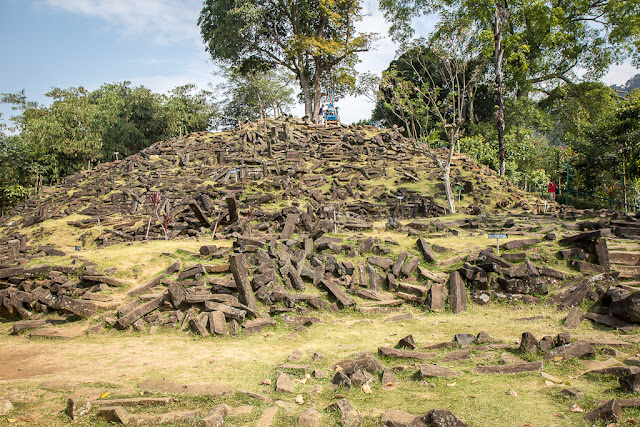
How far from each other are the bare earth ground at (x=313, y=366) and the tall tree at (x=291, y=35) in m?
29.1

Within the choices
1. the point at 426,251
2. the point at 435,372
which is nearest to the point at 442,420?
the point at 435,372

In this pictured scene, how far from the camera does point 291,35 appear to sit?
34781mm

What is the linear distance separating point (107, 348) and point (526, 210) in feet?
62.9

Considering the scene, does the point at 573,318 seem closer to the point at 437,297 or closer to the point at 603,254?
the point at 437,297

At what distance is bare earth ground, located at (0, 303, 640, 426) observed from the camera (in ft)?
13.5

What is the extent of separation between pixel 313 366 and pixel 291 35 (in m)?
34.5

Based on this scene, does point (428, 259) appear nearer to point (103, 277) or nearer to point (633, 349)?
point (633, 349)

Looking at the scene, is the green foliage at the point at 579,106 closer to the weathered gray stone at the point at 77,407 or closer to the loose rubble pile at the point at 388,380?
the loose rubble pile at the point at 388,380

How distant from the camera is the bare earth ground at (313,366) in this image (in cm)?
412

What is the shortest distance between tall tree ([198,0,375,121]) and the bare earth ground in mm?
29101

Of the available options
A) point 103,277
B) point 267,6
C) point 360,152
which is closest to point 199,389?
point 103,277

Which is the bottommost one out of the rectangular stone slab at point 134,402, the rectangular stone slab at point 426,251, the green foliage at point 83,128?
the rectangular stone slab at point 134,402

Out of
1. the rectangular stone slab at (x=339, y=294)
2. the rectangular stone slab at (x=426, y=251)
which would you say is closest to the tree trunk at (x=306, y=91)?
the rectangular stone slab at (x=426, y=251)

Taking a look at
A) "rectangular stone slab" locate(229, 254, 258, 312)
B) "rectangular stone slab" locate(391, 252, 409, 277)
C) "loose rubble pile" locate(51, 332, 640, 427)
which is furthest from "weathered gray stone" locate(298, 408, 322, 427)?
"rectangular stone slab" locate(391, 252, 409, 277)
